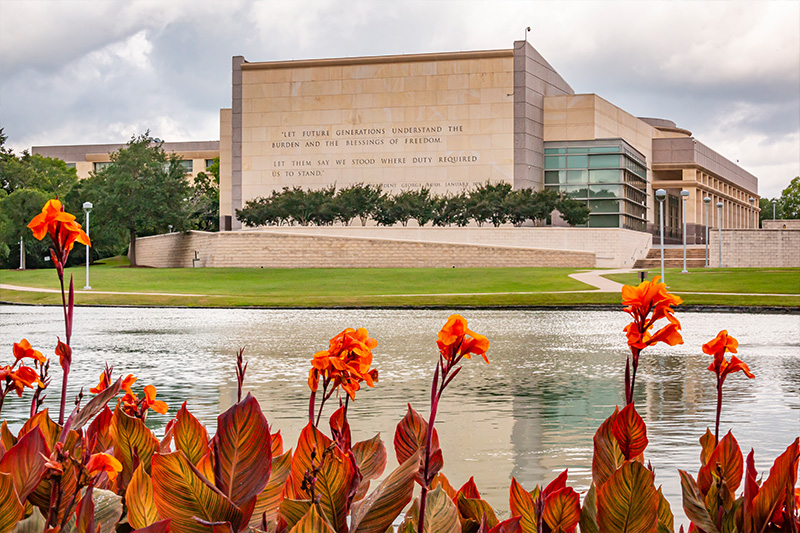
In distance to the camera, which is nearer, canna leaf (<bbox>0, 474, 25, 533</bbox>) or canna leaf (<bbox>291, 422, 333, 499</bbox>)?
canna leaf (<bbox>0, 474, 25, 533</bbox>)

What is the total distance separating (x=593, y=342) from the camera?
51.9ft

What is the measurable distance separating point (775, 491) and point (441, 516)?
0.80m

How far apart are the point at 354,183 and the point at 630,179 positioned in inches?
890

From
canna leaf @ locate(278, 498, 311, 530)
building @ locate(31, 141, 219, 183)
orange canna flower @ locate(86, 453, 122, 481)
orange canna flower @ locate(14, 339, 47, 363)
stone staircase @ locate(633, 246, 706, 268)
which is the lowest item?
canna leaf @ locate(278, 498, 311, 530)

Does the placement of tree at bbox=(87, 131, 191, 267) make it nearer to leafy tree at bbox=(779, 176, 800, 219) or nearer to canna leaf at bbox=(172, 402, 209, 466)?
canna leaf at bbox=(172, 402, 209, 466)

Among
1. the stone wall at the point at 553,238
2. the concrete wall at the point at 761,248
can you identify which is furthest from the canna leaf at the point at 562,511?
the concrete wall at the point at 761,248

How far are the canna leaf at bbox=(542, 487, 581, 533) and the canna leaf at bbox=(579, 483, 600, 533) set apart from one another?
37 millimetres

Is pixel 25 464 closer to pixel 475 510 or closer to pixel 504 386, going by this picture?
pixel 475 510

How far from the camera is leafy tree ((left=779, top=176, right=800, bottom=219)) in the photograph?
12394 centimetres

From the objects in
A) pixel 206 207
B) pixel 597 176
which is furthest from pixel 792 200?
pixel 206 207

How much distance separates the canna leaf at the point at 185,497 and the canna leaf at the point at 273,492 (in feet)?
0.98

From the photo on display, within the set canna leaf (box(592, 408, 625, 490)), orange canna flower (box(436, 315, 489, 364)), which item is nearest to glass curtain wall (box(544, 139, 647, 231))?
canna leaf (box(592, 408, 625, 490))

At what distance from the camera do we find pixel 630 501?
1.90m

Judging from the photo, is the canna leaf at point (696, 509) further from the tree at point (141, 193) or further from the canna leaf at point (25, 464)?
the tree at point (141, 193)
